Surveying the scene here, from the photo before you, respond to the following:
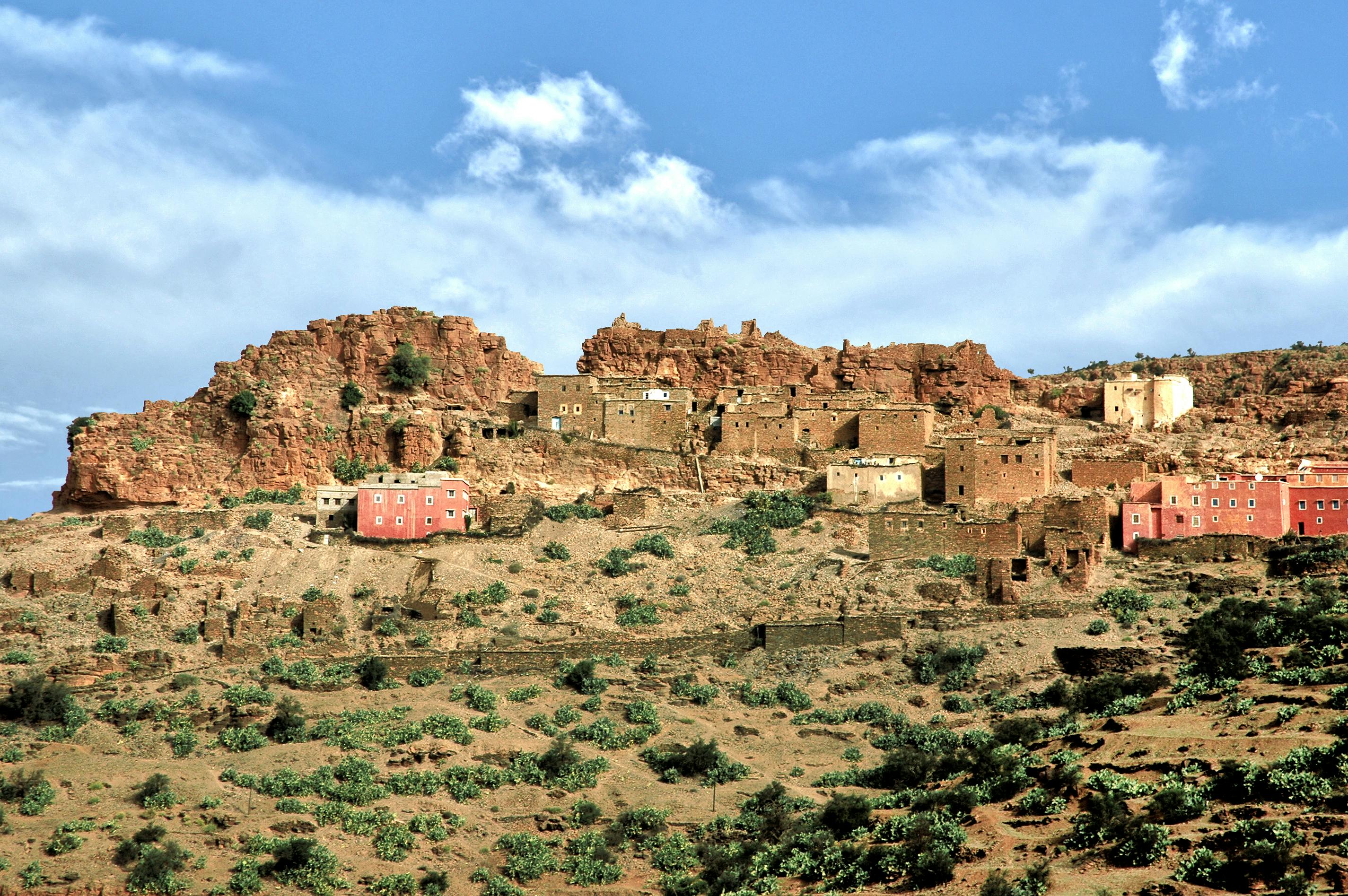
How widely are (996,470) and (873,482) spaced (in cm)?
443

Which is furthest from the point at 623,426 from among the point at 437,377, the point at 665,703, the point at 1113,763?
the point at 1113,763

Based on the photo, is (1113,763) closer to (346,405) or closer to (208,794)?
(208,794)

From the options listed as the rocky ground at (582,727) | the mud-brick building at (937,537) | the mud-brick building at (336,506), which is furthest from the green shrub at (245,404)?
the mud-brick building at (937,537)

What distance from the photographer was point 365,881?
117ft

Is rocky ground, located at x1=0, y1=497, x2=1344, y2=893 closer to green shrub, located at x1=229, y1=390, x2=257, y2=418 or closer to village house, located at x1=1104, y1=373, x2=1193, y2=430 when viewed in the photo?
green shrub, located at x1=229, y1=390, x2=257, y2=418

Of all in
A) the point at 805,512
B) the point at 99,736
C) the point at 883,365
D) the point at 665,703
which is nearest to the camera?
the point at 99,736

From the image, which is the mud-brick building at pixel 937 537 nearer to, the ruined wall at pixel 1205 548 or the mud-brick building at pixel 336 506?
the ruined wall at pixel 1205 548

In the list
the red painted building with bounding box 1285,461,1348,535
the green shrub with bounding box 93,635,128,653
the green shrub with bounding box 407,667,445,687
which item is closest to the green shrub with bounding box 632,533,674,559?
the green shrub with bounding box 407,667,445,687

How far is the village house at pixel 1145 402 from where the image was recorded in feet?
223

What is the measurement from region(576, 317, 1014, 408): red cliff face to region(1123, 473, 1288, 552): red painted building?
17.3m

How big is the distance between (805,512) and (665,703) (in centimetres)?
1321

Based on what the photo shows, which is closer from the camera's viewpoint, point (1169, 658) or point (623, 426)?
point (1169, 658)

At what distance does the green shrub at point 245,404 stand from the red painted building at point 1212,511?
113 ft

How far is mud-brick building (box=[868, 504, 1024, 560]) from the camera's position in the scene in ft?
166
